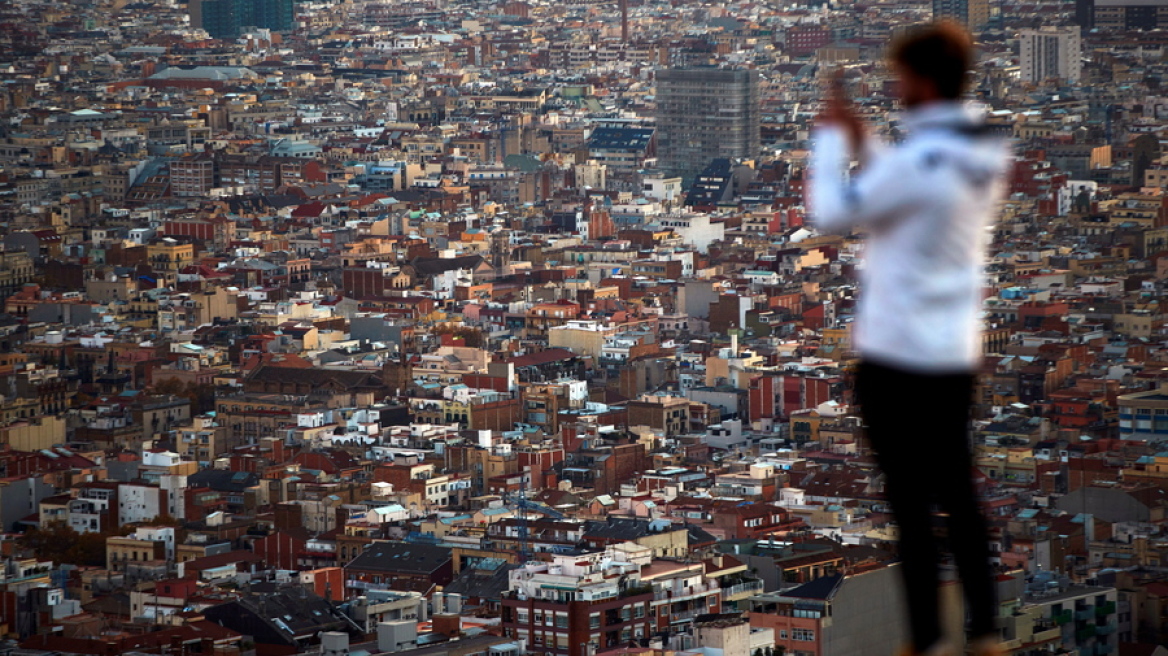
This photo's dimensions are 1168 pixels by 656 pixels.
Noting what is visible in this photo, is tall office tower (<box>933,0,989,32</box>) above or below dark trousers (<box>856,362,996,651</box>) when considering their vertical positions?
below

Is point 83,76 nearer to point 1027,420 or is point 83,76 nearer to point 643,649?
point 1027,420

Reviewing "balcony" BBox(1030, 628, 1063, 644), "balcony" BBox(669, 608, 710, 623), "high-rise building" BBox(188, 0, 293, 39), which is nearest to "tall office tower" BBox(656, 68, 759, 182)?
"high-rise building" BBox(188, 0, 293, 39)

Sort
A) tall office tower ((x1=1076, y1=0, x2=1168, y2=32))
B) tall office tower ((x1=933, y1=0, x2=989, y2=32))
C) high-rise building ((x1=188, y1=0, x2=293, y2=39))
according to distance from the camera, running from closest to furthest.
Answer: tall office tower ((x1=1076, y1=0, x2=1168, y2=32)) < tall office tower ((x1=933, y1=0, x2=989, y2=32)) < high-rise building ((x1=188, y1=0, x2=293, y2=39))

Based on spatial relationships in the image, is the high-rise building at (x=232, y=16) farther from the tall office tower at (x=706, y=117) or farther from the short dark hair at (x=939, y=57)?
the short dark hair at (x=939, y=57)

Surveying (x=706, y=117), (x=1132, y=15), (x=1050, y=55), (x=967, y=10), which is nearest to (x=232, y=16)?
(x=967, y=10)

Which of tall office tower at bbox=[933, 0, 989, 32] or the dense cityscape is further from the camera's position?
tall office tower at bbox=[933, 0, 989, 32]

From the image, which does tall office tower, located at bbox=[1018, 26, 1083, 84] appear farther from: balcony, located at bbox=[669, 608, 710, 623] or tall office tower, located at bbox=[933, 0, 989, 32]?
balcony, located at bbox=[669, 608, 710, 623]
